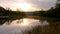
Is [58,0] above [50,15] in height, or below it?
above

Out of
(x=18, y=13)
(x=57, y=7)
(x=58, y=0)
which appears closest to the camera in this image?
(x=58, y=0)

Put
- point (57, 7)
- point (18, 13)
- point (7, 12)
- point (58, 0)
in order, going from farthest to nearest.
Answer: point (18, 13), point (7, 12), point (57, 7), point (58, 0)

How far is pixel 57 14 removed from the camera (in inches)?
1681

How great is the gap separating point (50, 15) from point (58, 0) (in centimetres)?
643

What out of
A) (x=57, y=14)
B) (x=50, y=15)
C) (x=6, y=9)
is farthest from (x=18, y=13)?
(x=57, y=14)

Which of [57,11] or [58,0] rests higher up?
[58,0]

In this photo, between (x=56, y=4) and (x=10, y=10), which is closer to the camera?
(x=56, y=4)

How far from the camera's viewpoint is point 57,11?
44062mm

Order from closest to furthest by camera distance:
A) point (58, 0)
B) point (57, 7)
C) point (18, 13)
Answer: point (58, 0) < point (57, 7) < point (18, 13)

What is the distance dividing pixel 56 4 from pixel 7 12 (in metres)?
14.2

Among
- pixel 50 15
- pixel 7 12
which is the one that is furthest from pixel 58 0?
pixel 7 12

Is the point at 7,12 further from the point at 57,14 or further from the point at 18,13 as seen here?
the point at 57,14

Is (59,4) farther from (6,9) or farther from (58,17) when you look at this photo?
(6,9)

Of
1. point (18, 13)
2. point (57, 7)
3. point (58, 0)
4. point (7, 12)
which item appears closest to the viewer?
point (58, 0)
